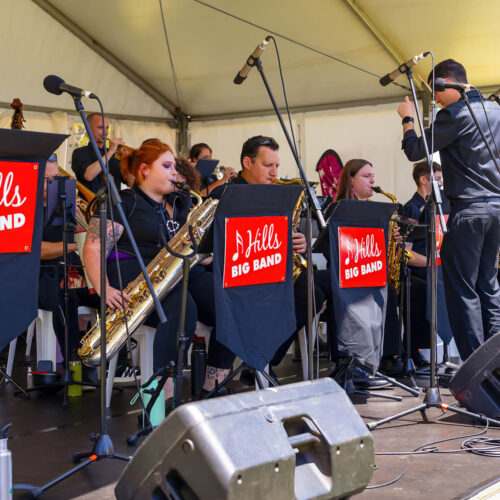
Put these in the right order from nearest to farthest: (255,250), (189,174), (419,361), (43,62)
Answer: (255,250) < (189,174) < (419,361) < (43,62)

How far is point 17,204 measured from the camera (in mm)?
2062

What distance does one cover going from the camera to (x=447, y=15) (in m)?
5.41

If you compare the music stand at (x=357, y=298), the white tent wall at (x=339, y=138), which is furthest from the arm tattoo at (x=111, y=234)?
the white tent wall at (x=339, y=138)

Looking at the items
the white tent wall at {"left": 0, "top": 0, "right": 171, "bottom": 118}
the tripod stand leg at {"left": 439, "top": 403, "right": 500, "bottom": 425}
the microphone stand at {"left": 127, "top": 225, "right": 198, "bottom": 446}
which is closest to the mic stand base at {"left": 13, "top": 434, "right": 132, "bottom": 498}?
the microphone stand at {"left": 127, "top": 225, "right": 198, "bottom": 446}

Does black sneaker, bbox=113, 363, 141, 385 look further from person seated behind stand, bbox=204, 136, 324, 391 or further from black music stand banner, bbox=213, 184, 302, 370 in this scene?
black music stand banner, bbox=213, 184, 302, 370

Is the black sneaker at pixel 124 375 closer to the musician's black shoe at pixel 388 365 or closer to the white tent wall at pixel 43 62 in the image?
the musician's black shoe at pixel 388 365

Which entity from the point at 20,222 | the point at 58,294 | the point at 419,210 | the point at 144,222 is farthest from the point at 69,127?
the point at 20,222

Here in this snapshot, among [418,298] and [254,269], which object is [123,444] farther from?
[418,298]

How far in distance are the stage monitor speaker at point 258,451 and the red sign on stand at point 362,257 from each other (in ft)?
5.01

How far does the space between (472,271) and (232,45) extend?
145 inches

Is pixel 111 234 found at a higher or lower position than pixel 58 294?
higher

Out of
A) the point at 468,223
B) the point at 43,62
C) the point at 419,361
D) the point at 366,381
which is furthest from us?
the point at 43,62

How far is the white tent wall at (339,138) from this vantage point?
22.0ft

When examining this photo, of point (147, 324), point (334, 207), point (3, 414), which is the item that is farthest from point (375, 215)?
point (3, 414)
